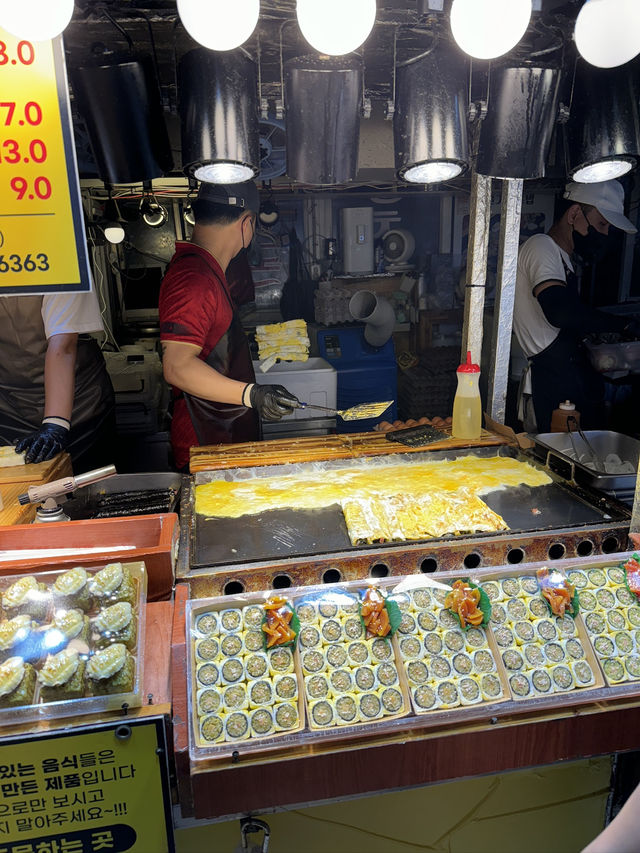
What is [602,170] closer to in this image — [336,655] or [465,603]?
[465,603]

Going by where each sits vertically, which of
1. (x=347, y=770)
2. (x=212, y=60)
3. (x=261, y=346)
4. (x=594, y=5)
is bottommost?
(x=347, y=770)

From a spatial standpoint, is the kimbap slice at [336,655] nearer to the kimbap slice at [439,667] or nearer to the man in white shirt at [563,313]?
Result: the kimbap slice at [439,667]

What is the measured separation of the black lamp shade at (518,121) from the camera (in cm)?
241

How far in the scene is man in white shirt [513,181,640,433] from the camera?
177 inches

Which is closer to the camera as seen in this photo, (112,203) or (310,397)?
(310,397)

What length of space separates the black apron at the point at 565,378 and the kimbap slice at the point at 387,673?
12.2 feet

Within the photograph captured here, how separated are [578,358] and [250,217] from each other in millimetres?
2935

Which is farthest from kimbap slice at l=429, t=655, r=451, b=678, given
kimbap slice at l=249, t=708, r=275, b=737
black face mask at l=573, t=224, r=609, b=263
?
black face mask at l=573, t=224, r=609, b=263

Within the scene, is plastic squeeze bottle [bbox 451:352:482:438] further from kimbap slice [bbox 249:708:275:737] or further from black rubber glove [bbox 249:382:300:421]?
kimbap slice [bbox 249:708:275:737]

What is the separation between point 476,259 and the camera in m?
Answer: 3.33

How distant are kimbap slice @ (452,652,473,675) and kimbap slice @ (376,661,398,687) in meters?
0.12

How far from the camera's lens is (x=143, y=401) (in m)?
5.55

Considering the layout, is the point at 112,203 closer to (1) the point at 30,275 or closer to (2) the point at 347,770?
(1) the point at 30,275

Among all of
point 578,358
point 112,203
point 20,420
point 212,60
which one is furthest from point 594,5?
point 112,203
